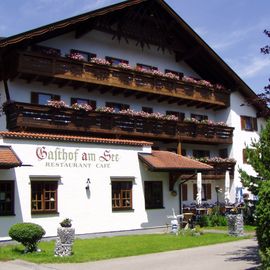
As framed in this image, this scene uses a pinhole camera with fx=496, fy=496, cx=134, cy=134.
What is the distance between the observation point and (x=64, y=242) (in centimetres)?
1482

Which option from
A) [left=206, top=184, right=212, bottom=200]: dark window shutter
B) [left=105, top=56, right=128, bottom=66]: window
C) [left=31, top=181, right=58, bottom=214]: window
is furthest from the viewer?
[left=206, top=184, right=212, bottom=200]: dark window shutter

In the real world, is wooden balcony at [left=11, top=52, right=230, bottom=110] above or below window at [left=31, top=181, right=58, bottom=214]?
above

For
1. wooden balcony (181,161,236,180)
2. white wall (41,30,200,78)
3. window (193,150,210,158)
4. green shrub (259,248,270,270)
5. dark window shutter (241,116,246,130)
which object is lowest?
green shrub (259,248,270,270)

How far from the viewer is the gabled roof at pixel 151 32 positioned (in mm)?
26681

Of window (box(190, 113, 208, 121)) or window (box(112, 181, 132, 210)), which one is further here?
window (box(190, 113, 208, 121))

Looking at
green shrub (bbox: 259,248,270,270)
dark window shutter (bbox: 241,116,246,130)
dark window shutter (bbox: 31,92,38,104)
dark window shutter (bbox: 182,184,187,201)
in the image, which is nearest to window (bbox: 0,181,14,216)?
dark window shutter (bbox: 31,92,38,104)

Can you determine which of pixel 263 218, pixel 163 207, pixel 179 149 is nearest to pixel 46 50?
pixel 179 149

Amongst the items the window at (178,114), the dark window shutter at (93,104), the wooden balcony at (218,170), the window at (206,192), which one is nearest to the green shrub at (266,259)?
the dark window shutter at (93,104)

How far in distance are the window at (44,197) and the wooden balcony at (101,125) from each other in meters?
4.94

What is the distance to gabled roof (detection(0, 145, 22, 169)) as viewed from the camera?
1815cm

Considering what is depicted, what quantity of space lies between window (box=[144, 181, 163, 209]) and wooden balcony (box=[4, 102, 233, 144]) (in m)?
4.82

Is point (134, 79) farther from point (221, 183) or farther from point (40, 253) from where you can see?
point (40, 253)

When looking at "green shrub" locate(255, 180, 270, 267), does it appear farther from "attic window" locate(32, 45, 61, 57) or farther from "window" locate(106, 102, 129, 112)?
"window" locate(106, 102, 129, 112)

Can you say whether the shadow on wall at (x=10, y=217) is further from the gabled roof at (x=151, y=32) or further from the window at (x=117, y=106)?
the window at (x=117, y=106)
